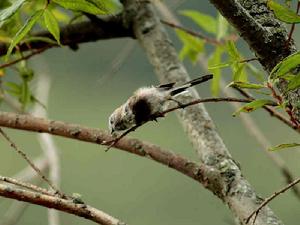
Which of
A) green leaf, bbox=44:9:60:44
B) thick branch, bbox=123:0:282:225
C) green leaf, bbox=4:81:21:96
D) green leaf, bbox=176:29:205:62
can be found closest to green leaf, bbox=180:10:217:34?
green leaf, bbox=176:29:205:62

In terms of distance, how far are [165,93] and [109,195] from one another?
3448 millimetres

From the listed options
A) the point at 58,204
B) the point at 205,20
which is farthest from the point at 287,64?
the point at 205,20

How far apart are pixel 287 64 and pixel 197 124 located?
0.35 meters

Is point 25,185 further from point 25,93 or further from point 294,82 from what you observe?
point 25,93

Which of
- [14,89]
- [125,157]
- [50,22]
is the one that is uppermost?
[50,22]

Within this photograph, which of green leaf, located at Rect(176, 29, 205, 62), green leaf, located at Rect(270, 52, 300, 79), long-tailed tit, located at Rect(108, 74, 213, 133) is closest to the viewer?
green leaf, located at Rect(270, 52, 300, 79)

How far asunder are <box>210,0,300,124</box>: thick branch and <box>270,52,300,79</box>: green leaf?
0.10 feet

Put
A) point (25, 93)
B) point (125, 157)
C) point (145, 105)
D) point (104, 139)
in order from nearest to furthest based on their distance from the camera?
point (145, 105) → point (104, 139) → point (25, 93) → point (125, 157)

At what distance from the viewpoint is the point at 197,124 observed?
89 centimetres

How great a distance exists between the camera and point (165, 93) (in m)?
0.68

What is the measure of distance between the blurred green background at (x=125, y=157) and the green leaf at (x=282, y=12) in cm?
299

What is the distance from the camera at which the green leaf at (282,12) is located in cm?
56

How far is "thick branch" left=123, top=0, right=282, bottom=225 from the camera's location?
0.76 metres

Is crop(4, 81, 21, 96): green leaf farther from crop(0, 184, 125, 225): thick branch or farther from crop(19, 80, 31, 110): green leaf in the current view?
crop(0, 184, 125, 225): thick branch
